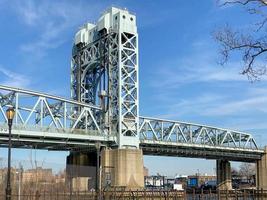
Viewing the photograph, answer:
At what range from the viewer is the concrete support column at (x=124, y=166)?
9494 cm

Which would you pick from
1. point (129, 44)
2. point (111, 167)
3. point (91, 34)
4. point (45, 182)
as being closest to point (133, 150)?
point (111, 167)

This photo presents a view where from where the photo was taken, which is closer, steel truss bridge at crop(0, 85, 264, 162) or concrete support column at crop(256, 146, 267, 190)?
steel truss bridge at crop(0, 85, 264, 162)

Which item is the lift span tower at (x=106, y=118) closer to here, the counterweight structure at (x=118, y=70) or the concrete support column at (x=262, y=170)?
the counterweight structure at (x=118, y=70)

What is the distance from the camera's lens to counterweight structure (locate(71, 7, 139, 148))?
10525 centimetres

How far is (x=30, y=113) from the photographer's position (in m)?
96.6

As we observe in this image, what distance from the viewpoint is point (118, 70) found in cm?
10606

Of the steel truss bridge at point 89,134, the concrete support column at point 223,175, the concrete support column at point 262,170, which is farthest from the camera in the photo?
the concrete support column at point 223,175

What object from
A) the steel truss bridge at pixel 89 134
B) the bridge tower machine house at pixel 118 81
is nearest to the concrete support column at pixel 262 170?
the steel truss bridge at pixel 89 134

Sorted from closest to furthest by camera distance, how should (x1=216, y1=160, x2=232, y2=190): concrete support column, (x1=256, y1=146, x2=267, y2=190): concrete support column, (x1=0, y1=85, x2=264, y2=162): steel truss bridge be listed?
(x1=0, y1=85, x2=264, y2=162): steel truss bridge < (x1=256, y1=146, x2=267, y2=190): concrete support column < (x1=216, y1=160, x2=232, y2=190): concrete support column

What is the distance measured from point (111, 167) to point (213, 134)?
194 feet

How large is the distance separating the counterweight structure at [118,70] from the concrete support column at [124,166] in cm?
437

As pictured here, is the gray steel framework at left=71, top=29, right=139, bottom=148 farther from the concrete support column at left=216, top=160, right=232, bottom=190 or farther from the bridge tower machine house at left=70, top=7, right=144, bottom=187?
the concrete support column at left=216, top=160, right=232, bottom=190

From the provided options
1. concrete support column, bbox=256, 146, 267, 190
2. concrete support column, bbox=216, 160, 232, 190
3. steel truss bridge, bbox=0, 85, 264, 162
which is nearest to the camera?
steel truss bridge, bbox=0, 85, 264, 162

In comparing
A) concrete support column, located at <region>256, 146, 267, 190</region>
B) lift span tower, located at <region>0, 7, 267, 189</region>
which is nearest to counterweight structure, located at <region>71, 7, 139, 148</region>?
lift span tower, located at <region>0, 7, 267, 189</region>
